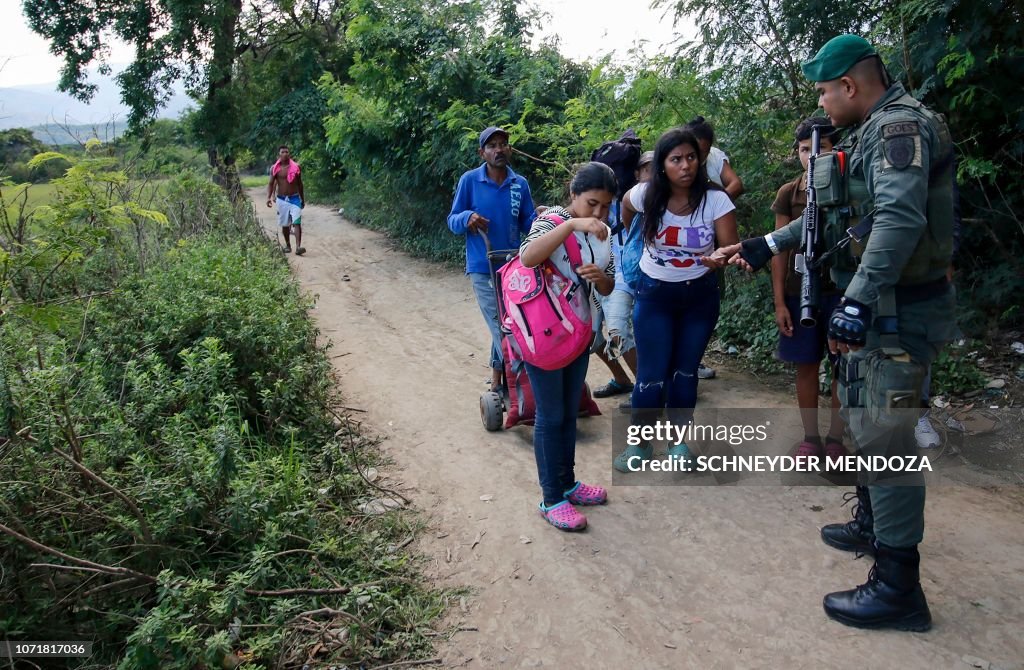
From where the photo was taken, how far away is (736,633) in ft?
9.39

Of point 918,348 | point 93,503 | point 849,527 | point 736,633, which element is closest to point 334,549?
point 93,503

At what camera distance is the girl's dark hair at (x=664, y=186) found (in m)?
3.77

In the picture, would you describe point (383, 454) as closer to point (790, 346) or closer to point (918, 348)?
point (790, 346)

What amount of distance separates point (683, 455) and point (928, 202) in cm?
199

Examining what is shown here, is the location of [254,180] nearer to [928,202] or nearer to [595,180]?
[595,180]

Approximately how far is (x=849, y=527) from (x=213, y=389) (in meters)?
3.60

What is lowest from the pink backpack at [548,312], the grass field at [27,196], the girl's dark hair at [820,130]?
the pink backpack at [548,312]

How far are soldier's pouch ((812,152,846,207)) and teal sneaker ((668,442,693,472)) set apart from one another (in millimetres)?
1776

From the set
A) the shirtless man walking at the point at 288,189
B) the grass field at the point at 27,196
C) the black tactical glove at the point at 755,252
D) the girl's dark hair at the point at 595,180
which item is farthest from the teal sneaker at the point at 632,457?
the shirtless man walking at the point at 288,189

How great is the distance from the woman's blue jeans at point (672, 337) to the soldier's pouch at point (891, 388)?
1319 mm

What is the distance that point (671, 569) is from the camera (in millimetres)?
3328

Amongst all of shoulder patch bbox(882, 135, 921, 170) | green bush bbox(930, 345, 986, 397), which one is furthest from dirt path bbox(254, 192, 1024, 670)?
shoulder patch bbox(882, 135, 921, 170)

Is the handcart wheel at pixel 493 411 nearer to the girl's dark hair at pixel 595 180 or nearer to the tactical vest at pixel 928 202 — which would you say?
the girl's dark hair at pixel 595 180

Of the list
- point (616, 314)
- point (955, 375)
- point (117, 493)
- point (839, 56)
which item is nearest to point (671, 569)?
point (616, 314)
